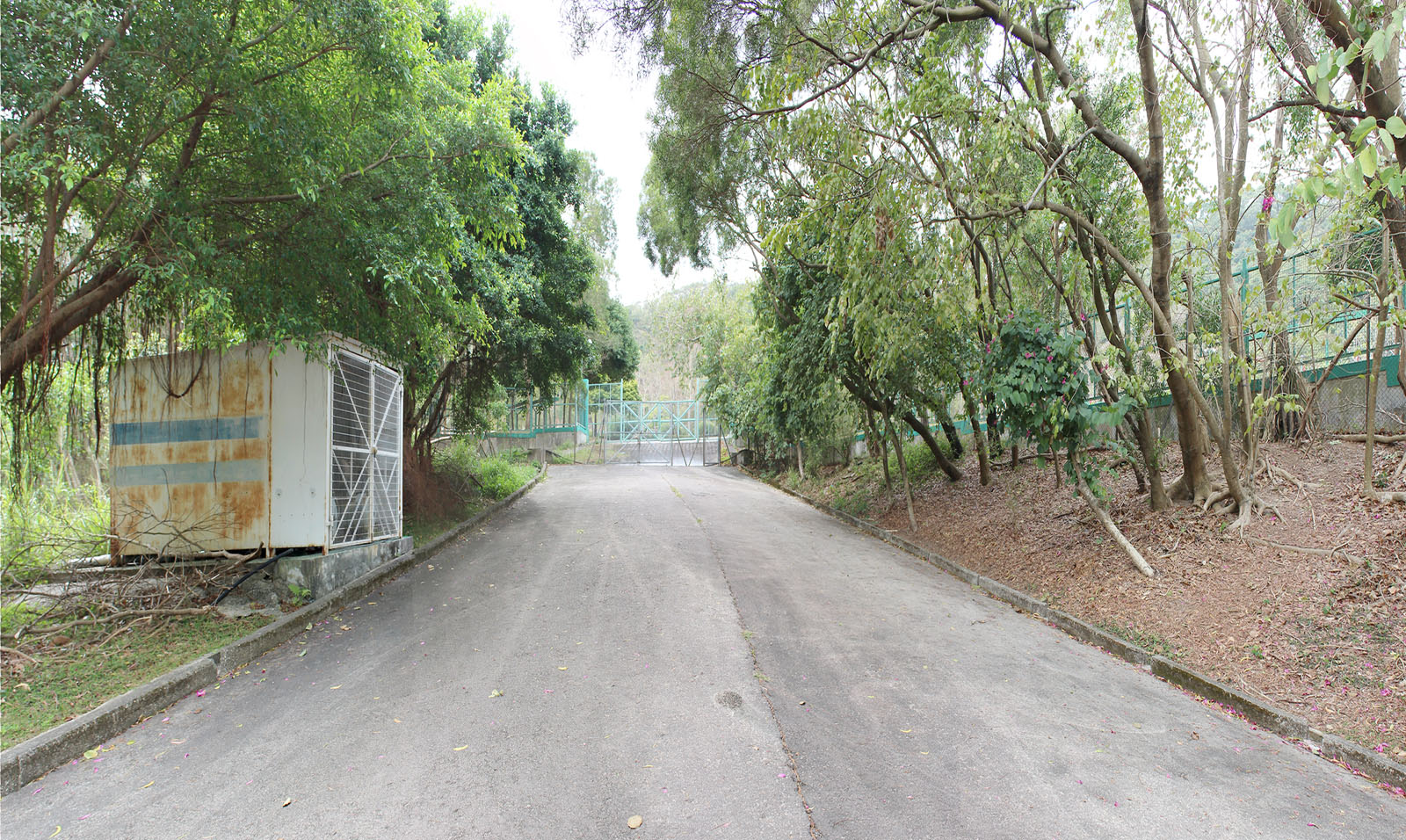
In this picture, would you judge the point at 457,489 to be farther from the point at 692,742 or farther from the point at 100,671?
the point at 692,742

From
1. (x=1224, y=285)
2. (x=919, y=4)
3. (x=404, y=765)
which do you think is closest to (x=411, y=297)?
(x=404, y=765)

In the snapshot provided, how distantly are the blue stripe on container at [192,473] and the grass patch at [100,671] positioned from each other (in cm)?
148

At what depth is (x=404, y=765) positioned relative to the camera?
3.70m

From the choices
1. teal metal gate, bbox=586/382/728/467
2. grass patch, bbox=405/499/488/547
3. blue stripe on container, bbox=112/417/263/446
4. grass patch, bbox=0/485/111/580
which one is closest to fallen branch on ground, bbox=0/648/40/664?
grass patch, bbox=0/485/111/580

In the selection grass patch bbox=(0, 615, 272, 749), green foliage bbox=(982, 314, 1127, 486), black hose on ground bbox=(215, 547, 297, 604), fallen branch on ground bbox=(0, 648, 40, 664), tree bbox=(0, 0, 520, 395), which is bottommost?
grass patch bbox=(0, 615, 272, 749)

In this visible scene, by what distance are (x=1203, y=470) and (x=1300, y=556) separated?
1.70m

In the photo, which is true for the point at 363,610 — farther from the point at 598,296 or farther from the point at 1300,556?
the point at 598,296

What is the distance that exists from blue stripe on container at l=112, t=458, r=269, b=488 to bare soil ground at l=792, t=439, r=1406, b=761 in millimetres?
8397

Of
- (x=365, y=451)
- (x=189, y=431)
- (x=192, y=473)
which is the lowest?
(x=192, y=473)

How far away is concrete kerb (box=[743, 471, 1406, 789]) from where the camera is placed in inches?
154

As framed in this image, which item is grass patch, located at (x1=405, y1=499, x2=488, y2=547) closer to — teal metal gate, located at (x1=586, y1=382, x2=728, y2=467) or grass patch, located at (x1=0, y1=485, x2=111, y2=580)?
grass patch, located at (x1=0, y1=485, x2=111, y2=580)

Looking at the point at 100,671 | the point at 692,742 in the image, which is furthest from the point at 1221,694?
the point at 100,671

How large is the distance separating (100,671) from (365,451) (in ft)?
11.4

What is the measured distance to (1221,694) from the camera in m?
4.86
